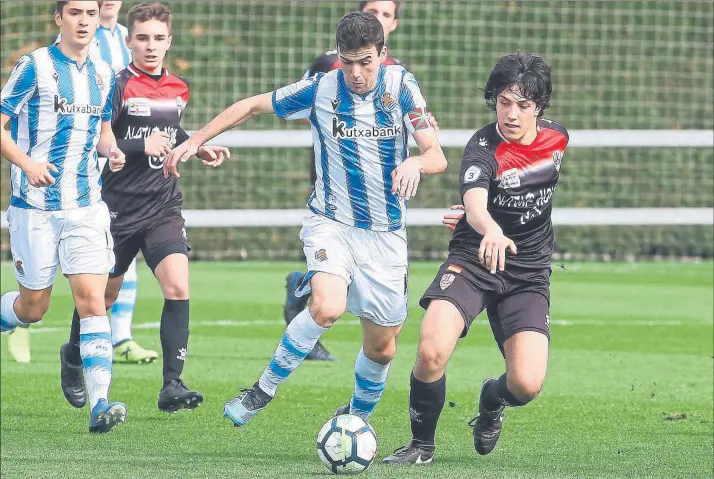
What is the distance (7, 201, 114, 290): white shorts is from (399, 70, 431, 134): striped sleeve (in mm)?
1545

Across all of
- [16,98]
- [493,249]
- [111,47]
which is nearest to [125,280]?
[111,47]

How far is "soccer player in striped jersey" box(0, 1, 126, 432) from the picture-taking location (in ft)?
23.5

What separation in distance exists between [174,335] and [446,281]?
1.87 m

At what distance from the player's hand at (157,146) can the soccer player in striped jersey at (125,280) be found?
65.7 inches

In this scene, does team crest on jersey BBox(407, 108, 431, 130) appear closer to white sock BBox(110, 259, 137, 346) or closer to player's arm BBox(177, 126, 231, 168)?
player's arm BBox(177, 126, 231, 168)

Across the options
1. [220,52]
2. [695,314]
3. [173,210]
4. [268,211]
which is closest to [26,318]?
[173,210]

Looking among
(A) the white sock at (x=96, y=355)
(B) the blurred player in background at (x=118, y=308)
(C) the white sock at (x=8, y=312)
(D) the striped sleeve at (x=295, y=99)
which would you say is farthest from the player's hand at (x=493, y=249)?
(B) the blurred player in background at (x=118, y=308)

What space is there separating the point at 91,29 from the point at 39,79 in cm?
34

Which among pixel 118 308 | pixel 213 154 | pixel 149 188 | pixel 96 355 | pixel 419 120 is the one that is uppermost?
pixel 419 120

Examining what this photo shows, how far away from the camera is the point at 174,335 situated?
7.79 meters

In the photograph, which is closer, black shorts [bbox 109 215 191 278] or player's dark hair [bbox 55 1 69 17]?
player's dark hair [bbox 55 1 69 17]

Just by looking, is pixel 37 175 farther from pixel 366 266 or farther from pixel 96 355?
pixel 366 266

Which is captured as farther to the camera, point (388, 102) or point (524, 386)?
point (388, 102)

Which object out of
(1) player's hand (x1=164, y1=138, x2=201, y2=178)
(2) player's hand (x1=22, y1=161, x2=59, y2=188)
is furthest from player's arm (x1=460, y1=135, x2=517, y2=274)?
(2) player's hand (x1=22, y1=161, x2=59, y2=188)
